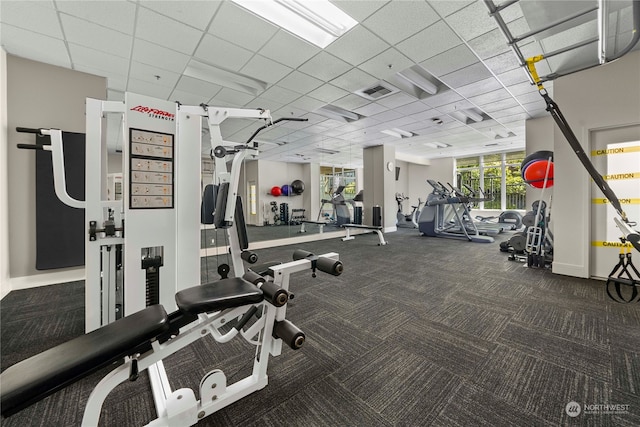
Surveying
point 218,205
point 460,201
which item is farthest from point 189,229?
point 460,201

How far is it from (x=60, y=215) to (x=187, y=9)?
10.4ft

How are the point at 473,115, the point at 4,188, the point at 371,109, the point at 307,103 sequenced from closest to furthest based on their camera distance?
the point at 4,188
the point at 307,103
the point at 371,109
the point at 473,115

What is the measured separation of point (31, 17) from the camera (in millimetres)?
2479

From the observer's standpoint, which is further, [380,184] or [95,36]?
[380,184]

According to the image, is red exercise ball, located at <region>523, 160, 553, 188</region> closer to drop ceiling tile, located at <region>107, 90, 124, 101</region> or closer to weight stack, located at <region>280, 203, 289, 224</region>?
weight stack, located at <region>280, 203, 289, 224</region>

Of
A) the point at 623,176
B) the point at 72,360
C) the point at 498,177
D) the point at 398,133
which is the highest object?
the point at 398,133

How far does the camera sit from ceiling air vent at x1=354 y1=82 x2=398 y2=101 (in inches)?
168

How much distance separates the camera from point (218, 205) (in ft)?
6.44

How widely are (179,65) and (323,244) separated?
4548 mm

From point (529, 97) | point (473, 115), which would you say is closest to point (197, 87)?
point (473, 115)

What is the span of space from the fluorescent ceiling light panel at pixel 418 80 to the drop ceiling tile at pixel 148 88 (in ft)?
12.4

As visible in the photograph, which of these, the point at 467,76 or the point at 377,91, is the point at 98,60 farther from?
the point at 467,76

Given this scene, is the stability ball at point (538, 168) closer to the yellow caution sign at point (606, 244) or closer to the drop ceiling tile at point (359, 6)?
the yellow caution sign at point (606, 244)

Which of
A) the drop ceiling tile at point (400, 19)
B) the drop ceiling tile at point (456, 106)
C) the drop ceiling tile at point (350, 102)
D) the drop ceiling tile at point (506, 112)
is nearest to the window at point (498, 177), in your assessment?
the drop ceiling tile at point (506, 112)
